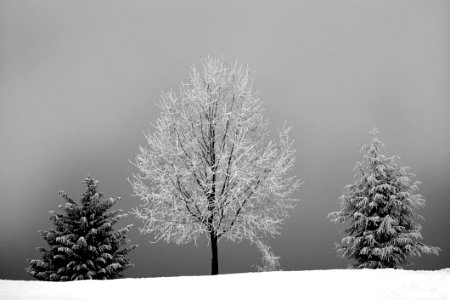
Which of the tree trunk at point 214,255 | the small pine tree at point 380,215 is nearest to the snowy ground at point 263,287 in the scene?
the tree trunk at point 214,255

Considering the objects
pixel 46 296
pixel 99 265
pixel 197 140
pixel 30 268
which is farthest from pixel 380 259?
pixel 30 268

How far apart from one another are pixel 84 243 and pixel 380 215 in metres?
18.2

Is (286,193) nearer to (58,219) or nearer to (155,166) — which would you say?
(155,166)

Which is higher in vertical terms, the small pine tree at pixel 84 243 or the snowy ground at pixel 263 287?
the small pine tree at pixel 84 243

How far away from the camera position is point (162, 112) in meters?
22.1

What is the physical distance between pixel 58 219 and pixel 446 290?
2666 centimetres

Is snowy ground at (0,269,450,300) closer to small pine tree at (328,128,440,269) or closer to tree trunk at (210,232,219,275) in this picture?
tree trunk at (210,232,219,275)

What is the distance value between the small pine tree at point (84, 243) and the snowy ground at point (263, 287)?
16.2m

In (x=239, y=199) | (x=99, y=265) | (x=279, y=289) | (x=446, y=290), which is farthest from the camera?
(x=99, y=265)

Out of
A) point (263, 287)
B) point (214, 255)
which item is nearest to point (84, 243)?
point (214, 255)

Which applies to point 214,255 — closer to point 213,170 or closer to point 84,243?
point 213,170

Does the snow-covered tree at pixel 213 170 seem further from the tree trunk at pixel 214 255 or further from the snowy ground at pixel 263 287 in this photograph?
the snowy ground at pixel 263 287

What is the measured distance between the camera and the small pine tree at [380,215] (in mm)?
27234

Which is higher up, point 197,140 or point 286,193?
point 197,140
